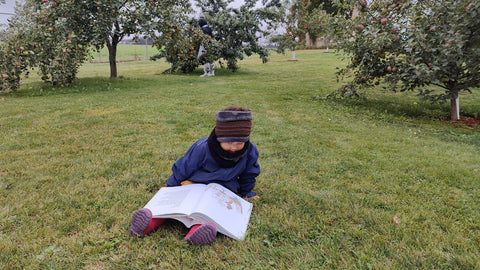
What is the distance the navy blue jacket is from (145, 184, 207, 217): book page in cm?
15

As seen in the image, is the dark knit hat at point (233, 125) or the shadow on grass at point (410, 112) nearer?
the dark knit hat at point (233, 125)

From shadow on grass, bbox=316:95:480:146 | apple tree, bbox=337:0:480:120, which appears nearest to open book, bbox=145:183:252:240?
shadow on grass, bbox=316:95:480:146

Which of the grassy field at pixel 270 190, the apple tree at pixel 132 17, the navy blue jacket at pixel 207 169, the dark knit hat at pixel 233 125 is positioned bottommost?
the grassy field at pixel 270 190

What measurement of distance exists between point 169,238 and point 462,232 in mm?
2249

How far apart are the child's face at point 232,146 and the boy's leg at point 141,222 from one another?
73 cm

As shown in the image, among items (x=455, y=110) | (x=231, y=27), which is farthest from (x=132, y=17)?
(x=455, y=110)

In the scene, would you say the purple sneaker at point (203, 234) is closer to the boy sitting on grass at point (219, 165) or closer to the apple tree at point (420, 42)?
the boy sitting on grass at point (219, 165)

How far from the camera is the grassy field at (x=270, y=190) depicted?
1.87 metres

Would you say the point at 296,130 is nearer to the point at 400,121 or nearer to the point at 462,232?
the point at 400,121

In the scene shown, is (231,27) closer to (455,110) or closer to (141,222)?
(455,110)

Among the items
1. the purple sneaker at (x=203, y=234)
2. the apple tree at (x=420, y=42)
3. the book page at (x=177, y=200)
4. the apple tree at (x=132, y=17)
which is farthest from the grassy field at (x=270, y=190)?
the apple tree at (x=132, y=17)

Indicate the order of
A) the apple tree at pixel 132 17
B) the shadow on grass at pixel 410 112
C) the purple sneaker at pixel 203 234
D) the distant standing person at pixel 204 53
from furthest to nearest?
the distant standing person at pixel 204 53
the apple tree at pixel 132 17
the shadow on grass at pixel 410 112
the purple sneaker at pixel 203 234

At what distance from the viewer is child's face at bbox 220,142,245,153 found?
2184 millimetres

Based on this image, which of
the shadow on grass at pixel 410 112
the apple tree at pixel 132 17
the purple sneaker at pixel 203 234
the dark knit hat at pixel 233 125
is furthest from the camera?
the apple tree at pixel 132 17
